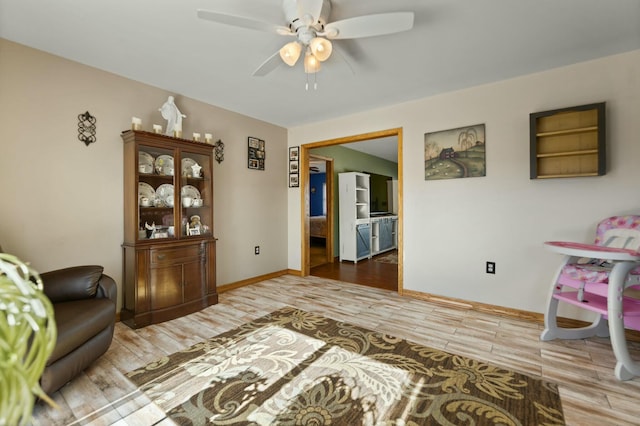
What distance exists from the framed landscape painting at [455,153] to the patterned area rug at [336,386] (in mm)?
1962

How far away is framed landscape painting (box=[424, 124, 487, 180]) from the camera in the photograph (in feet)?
9.80

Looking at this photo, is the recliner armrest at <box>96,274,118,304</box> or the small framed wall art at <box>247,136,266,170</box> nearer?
the recliner armrest at <box>96,274,118,304</box>

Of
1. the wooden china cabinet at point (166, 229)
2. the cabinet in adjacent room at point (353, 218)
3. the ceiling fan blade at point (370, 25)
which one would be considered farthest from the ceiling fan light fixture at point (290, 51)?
the cabinet in adjacent room at point (353, 218)

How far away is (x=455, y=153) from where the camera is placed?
10.3 ft

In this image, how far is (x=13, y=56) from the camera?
2.16 metres

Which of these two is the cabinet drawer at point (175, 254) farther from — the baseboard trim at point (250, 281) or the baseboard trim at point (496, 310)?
the baseboard trim at point (496, 310)

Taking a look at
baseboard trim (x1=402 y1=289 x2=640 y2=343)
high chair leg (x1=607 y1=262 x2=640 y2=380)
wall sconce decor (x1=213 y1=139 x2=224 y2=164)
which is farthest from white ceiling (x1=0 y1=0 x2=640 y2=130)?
baseboard trim (x1=402 y1=289 x2=640 y2=343)

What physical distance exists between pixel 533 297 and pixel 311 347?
7.47 feet

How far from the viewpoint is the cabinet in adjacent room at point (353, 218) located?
5.58 metres

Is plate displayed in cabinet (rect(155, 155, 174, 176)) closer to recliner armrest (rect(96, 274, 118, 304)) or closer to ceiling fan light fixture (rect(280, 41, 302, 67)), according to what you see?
recliner armrest (rect(96, 274, 118, 304))

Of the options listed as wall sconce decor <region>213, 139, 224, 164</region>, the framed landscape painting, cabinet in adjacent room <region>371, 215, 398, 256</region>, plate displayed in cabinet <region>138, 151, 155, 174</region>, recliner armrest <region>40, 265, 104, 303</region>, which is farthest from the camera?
cabinet in adjacent room <region>371, 215, 398, 256</region>

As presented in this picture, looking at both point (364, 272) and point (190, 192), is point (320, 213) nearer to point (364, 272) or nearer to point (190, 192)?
point (364, 272)

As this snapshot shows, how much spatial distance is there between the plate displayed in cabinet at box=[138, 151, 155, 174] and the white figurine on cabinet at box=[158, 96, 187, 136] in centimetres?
35

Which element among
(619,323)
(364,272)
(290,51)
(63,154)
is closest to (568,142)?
(619,323)
